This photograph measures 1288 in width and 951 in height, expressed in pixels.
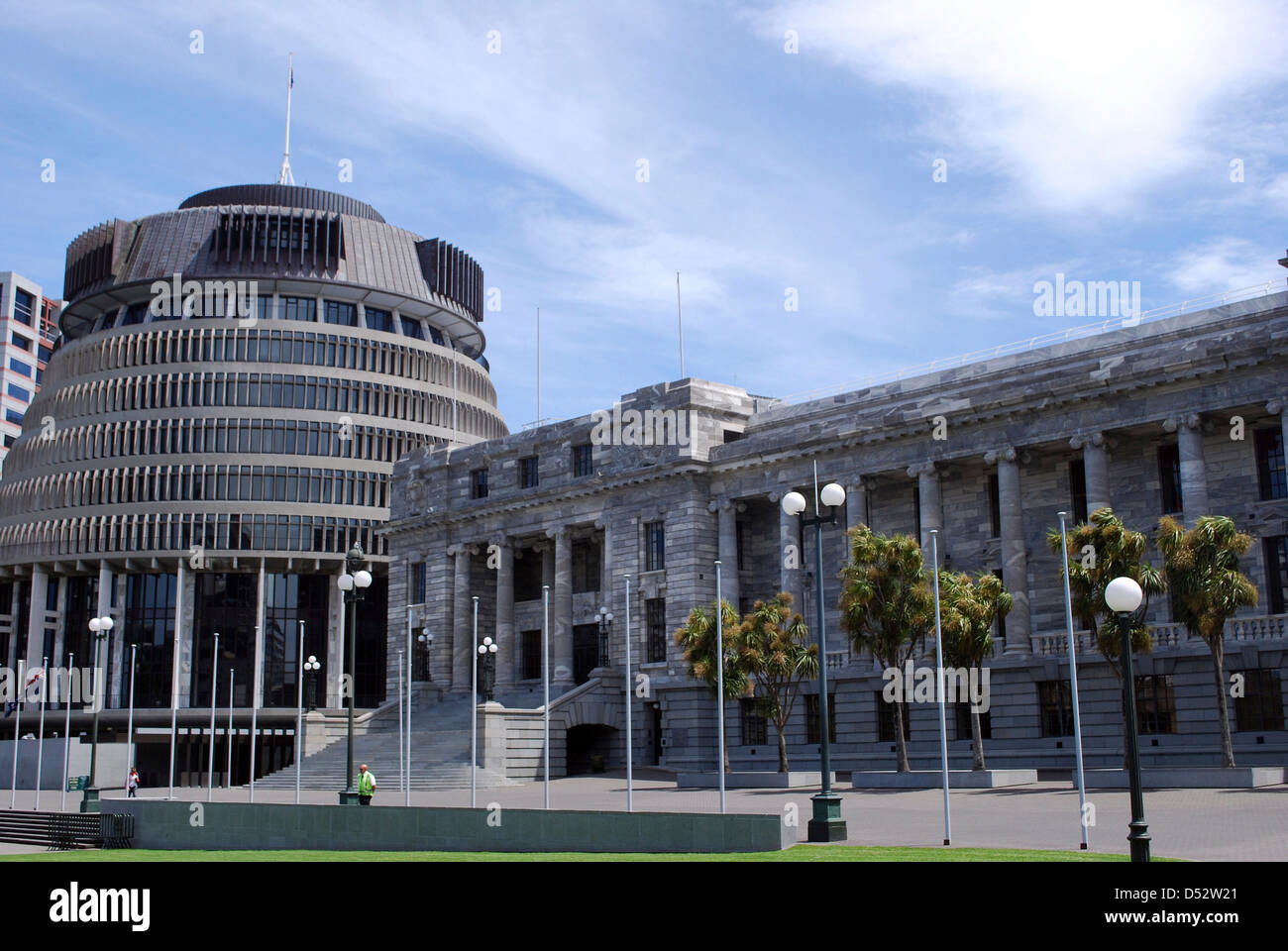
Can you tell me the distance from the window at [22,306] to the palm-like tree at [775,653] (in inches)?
4922

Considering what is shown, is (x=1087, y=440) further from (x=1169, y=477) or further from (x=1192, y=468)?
(x=1192, y=468)

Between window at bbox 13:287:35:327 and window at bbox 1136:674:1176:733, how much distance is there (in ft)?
446

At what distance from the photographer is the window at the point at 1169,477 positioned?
51750 mm

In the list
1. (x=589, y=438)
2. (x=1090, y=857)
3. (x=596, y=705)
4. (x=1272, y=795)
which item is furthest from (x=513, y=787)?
(x=1090, y=857)

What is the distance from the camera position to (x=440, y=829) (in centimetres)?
3039

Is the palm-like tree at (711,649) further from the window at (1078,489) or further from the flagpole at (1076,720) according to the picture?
the flagpole at (1076,720)

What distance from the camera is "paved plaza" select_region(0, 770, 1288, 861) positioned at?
26.3 m

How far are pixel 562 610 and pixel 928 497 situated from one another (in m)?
22.0

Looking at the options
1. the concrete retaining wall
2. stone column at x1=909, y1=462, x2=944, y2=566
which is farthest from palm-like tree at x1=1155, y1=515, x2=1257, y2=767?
the concrete retaining wall

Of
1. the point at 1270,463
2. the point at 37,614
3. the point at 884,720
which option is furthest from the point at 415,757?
the point at 37,614

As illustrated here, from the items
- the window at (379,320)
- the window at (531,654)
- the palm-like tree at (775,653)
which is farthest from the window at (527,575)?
the window at (379,320)

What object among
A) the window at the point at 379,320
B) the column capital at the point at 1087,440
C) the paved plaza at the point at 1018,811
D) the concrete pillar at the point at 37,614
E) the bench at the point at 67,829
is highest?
the window at the point at 379,320
